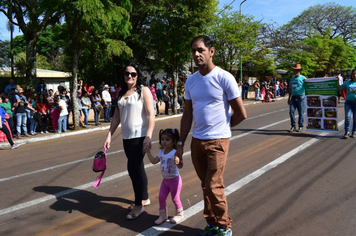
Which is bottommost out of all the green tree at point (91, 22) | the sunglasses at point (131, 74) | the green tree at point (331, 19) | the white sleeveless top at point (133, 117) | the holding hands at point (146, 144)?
the holding hands at point (146, 144)

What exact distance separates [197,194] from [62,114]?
9.25 metres

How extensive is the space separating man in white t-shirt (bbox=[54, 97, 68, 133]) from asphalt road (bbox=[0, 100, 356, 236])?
4269 mm

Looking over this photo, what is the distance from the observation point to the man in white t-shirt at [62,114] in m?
12.4

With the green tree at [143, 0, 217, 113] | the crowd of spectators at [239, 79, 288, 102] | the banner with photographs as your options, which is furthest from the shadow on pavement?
the crowd of spectators at [239, 79, 288, 102]

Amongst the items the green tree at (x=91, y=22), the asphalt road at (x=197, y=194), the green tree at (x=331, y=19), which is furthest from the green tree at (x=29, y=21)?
the green tree at (x=331, y=19)

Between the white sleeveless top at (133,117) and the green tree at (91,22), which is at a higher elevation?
the green tree at (91,22)

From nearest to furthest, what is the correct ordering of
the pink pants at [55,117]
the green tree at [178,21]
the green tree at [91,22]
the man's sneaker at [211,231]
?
the man's sneaker at [211,231] → the green tree at [91,22] → the pink pants at [55,117] → the green tree at [178,21]

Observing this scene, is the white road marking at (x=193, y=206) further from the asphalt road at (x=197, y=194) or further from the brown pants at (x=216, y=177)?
the brown pants at (x=216, y=177)

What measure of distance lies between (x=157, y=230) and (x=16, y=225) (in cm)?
184

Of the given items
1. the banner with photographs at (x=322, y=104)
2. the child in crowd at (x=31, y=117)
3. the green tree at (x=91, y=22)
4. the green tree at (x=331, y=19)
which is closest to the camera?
the banner with photographs at (x=322, y=104)

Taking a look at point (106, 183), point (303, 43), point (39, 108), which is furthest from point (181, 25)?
point (303, 43)

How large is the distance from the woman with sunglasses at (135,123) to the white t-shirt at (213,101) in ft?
2.70

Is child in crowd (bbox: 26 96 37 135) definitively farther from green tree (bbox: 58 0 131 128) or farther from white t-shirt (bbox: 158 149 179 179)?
white t-shirt (bbox: 158 149 179 179)

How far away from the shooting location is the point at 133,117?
3949 mm
